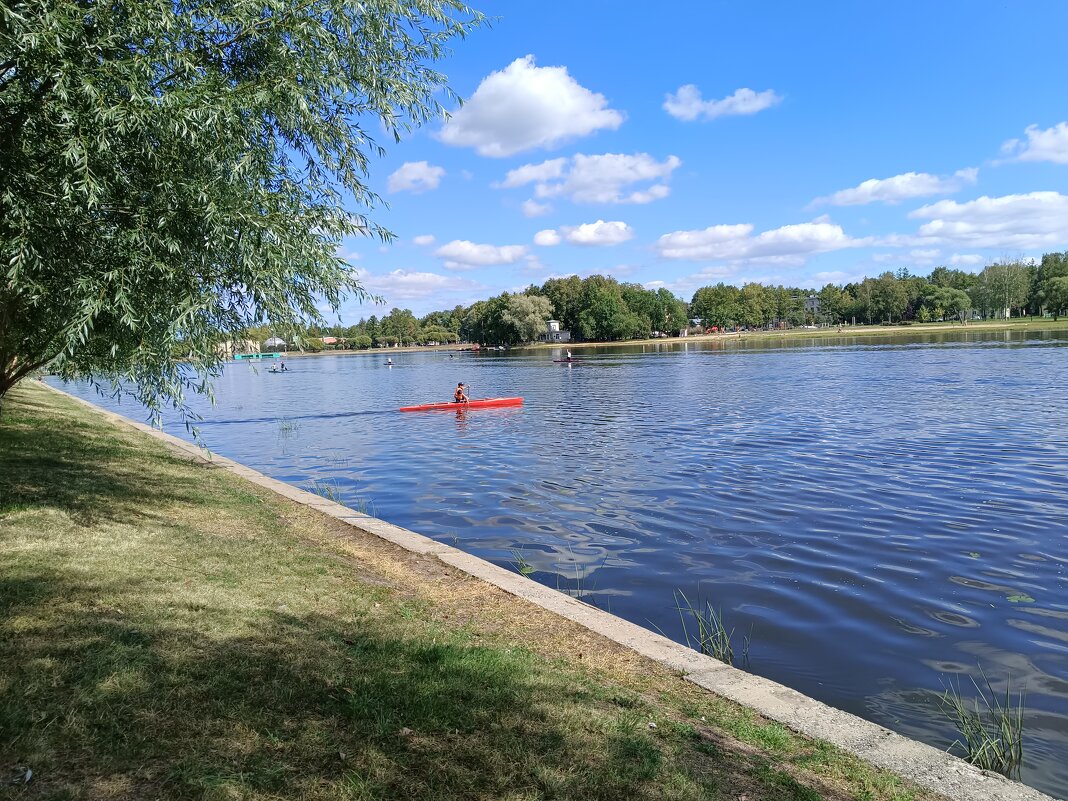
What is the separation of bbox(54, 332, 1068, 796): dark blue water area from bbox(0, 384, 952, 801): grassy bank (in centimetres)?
231

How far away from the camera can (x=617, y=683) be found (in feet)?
18.2

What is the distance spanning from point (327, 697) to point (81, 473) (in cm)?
962

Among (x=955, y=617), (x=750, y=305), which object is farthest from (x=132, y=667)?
(x=750, y=305)

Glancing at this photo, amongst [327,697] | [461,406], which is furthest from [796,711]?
[461,406]

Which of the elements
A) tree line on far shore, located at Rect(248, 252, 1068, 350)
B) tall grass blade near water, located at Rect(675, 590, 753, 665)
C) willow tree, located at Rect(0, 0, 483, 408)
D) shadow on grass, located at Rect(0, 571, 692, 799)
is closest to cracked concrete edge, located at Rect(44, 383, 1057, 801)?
tall grass blade near water, located at Rect(675, 590, 753, 665)

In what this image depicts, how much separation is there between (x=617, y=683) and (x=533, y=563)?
5.15 meters

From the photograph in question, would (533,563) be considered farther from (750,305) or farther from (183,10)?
(750,305)

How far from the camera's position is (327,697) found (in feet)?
15.3

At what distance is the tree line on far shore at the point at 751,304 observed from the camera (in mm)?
143750

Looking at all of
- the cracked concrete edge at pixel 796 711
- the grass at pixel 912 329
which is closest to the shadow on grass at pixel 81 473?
the cracked concrete edge at pixel 796 711

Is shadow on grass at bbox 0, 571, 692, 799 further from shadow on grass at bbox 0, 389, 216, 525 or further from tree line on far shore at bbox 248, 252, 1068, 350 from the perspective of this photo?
tree line on far shore at bbox 248, 252, 1068, 350

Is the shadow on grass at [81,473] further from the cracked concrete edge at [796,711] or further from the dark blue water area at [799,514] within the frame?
the cracked concrete edge at [796,711]

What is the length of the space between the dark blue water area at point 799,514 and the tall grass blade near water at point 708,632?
0.12 meters

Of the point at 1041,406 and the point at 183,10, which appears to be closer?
the point at 183,10
